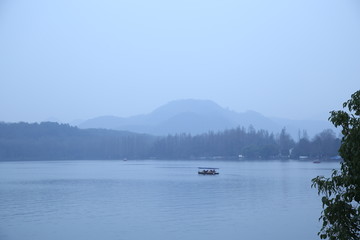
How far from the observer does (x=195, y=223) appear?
16500 millimetres

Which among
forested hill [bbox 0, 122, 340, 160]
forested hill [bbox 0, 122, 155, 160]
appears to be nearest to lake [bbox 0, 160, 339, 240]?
forested hill [bbox 0, 122, 340, 160]

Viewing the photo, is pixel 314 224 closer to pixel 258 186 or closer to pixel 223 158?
pixel 258 186

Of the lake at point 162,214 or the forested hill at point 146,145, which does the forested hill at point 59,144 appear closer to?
the forested hill at point 146,145

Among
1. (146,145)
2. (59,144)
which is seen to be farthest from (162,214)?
(59,144)

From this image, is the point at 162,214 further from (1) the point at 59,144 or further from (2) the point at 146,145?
(1) the point at 59,144

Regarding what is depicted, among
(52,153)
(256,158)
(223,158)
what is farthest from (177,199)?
(52,153)

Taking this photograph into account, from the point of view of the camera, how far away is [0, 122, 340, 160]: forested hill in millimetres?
94788

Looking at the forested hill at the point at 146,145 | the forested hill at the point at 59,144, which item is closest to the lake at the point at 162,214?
the forested hill at the point at 146,145

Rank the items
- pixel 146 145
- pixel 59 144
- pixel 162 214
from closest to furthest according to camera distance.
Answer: pixel 162 214 → pixel 146 145 → pixel 59 144

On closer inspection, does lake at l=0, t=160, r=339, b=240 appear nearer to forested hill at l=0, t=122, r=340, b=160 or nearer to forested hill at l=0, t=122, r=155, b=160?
forested hill at l=0, t=122, r=340, b=160

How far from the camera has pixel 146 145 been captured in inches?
4818

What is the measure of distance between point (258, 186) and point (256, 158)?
68.7 metres

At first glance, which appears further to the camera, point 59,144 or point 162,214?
point 59,144

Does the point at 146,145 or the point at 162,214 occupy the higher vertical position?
the point at 146,145
